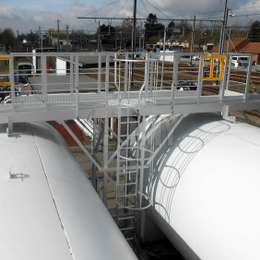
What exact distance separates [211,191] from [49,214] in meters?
2.95

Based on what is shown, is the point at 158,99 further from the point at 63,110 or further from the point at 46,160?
the point at 46,160

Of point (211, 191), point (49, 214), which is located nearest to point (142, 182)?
point (211, 191)

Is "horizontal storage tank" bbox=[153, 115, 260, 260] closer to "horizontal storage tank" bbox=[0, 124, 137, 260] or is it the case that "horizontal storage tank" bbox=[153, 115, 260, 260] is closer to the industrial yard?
the industrial yard

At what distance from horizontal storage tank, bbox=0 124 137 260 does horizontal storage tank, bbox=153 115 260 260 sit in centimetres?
191

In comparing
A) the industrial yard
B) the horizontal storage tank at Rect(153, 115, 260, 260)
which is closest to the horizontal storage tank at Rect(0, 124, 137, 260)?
the industrial yard

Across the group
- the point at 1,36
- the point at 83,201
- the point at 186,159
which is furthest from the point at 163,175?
the point at 1,36

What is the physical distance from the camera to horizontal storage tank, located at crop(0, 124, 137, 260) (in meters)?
3.12

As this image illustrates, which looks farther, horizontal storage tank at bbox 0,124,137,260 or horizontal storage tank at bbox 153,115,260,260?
horizontal storage tank at bbox 153,115,260,260

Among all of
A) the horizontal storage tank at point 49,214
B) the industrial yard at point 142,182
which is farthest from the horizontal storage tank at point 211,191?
the horizontal storage tank at point 49,214

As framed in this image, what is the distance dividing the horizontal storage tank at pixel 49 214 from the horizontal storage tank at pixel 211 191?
1907 mm

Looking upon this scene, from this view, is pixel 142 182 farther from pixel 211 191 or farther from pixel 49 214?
pixel 49 214

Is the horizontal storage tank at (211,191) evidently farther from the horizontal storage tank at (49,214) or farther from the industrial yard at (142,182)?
the horizontal storage tank at (49,214)

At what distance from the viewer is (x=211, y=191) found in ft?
18.5

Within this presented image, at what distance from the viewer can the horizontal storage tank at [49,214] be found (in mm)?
3123
